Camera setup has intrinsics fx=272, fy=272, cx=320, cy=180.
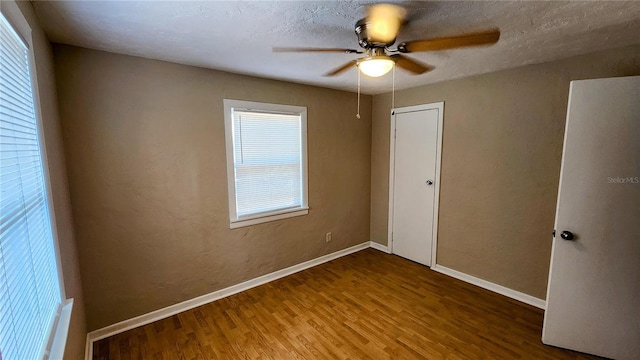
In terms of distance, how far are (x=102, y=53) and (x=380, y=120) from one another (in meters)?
3.02

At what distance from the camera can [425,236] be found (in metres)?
3.40

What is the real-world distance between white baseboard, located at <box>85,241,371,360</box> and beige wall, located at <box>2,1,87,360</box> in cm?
23

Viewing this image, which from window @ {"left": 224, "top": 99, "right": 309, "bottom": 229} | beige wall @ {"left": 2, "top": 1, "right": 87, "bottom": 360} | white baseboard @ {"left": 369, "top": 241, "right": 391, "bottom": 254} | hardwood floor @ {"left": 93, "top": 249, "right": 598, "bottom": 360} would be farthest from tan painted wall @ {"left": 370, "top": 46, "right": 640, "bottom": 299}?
beige wall @ {"left": 2, "top": 1, "right": 87, "bottom": 360}

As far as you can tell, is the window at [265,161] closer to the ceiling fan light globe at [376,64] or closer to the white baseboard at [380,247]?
the white baseboard at [380,247]

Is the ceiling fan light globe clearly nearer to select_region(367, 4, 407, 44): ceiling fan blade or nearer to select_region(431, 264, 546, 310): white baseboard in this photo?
select_region(367, 4, 407, 44): ceiling fan blade

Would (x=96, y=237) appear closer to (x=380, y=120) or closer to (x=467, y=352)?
(x=467, y=352)

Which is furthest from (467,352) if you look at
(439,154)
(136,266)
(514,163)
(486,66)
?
(136,266)

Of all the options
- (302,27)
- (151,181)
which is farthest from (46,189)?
(302,27)

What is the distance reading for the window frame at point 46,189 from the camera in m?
1.09

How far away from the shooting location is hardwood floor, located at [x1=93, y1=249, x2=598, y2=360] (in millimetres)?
2020

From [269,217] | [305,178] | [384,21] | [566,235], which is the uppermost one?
[384,21]

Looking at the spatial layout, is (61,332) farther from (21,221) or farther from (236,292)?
(236,292)

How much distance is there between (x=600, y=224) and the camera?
1838mm

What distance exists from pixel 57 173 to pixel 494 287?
3785 mm
